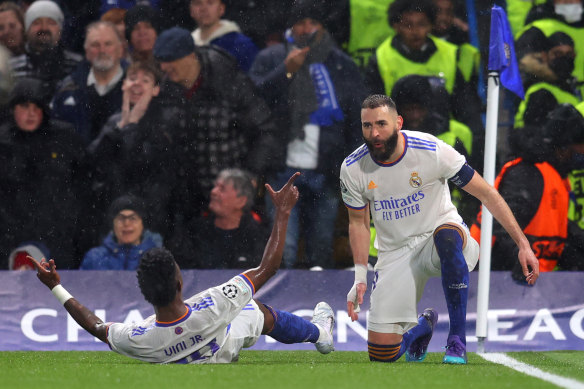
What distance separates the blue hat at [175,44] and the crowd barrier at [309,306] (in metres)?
1.91

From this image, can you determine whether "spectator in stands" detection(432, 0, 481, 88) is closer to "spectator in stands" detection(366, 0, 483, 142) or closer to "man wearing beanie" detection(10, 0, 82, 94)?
"spectator in stands" detection(366, 0, 483, 142)

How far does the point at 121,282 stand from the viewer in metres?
7.80

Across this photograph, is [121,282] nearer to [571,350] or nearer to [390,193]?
[390,193]

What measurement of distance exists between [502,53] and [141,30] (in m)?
3.25

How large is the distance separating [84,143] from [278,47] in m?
1.83

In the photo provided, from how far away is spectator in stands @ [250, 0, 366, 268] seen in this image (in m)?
8.34

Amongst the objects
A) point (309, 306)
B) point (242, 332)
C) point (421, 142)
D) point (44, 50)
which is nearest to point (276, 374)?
point (242, 332)

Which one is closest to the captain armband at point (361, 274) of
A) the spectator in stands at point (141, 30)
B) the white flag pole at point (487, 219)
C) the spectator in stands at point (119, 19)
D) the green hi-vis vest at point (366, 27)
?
the white flag pole at point (487, 219)

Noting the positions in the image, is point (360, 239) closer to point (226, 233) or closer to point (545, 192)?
point (226, 233)

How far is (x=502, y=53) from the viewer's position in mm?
7137

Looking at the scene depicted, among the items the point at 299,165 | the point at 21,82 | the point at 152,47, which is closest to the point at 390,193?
the point at 299,165

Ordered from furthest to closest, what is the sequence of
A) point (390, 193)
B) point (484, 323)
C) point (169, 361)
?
1. point (484, 323)
2. point (390, 193)
3. point (169, 361)

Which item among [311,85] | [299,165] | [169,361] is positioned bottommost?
[169,361]

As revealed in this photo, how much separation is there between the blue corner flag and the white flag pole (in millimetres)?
60
